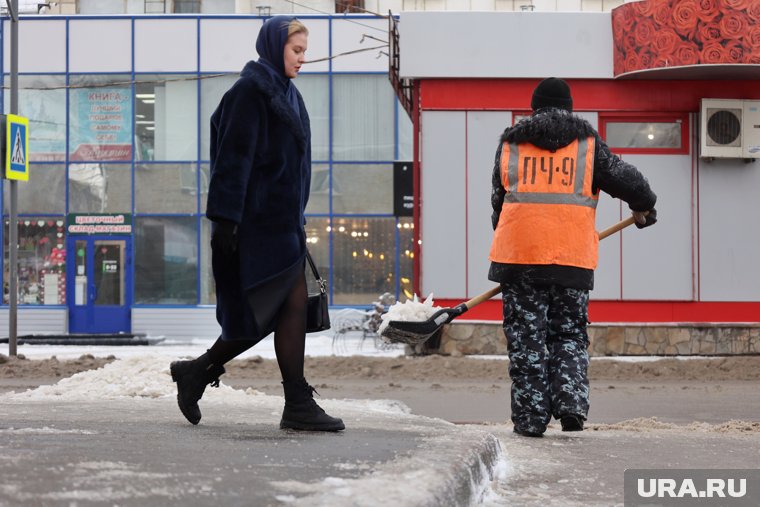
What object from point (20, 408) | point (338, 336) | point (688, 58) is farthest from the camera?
point (338, 336)

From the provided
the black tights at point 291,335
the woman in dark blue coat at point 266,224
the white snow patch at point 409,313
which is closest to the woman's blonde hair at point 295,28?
the woman in dark blue coat at point 266,224

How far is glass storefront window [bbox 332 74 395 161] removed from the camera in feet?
84.8

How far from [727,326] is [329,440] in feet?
40.0

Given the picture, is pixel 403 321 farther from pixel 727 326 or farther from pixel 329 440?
pixel 727 326

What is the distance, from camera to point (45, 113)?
1039 inches

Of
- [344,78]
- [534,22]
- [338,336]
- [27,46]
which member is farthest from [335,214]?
[534,22]

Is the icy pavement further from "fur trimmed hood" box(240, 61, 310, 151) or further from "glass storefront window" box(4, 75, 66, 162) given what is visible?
"glass storefront window" box(4, 75, 66, 162)

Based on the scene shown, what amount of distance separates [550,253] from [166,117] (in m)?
21.1

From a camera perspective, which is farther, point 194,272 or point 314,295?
point 194,272

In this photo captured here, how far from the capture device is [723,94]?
16125 mm

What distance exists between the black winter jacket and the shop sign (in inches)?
816

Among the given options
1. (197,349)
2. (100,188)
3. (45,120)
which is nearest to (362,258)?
(197,349)

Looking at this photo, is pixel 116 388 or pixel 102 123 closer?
pixel 116 388

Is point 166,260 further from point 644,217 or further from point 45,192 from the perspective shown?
point 644,217
